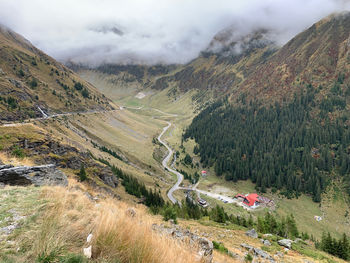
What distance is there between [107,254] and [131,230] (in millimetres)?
665

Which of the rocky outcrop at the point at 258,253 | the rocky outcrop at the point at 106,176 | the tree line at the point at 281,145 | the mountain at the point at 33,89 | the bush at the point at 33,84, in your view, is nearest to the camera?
the rocky outcrop at the point at 258,253

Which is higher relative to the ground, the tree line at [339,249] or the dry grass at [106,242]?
the dry grass at [106,242]

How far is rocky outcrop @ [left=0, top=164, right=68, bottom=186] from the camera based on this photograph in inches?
472

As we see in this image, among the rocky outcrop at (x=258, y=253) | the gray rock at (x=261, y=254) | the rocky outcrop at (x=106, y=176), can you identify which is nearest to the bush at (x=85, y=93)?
the rocky outcrop at (x=106, y=176)

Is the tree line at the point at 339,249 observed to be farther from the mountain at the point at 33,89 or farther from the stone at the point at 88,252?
the mountain at the point at 33,89

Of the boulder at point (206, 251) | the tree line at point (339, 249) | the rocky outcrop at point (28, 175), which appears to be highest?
the boulder at point (206, 251)

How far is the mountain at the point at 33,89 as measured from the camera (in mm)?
75631

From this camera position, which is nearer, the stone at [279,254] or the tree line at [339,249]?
the stone at [279,254]

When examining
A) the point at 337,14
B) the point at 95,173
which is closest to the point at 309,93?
the point at 337,14

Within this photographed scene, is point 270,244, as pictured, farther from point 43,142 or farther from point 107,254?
point 43,142

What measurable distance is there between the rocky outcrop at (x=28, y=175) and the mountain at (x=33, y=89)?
6317 centimetres

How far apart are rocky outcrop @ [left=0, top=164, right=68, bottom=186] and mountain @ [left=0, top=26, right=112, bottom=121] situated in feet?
207

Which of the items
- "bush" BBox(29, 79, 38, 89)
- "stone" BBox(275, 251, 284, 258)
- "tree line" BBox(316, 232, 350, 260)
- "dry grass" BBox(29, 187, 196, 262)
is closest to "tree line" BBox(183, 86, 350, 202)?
"tree line" BBox(316, 232, 350, 260)

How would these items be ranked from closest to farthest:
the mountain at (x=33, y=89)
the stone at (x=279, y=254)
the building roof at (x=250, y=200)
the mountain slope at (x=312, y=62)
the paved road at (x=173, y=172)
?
1. the stone at (x=279, y=254)
2. the paved road at (x=173, y=172)
3. the building roof at (x=250, y=200)
4. the mountain at (x=33, y=89)
5. the mountain slope at (x=312, y=62)
